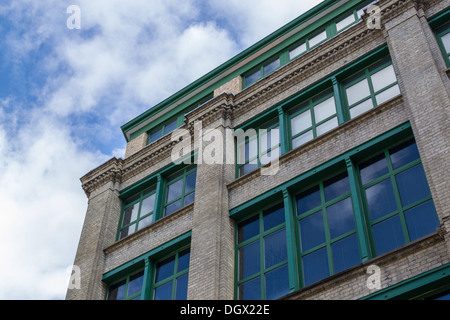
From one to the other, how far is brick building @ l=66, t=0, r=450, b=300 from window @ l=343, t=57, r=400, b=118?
0.05 meters

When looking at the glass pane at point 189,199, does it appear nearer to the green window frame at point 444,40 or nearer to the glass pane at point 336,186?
the glass pane at point 336,186

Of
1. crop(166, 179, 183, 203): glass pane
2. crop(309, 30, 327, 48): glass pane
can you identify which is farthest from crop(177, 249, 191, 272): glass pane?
crop(309, 30, 327, 48): glass pane

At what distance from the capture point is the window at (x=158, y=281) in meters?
19.1

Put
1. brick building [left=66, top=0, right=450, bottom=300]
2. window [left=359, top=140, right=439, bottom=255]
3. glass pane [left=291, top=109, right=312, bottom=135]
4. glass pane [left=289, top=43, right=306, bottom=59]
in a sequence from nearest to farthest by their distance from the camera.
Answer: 1. window [left=359, top=140, right=439, bottom=255]
2. brick building [left=66, top=0, right=450, bottom=300]
3. glass pane [left=291, top=109, right=312, bottom=135]
4. glass pane [left=289, top=43, right=306, bottom=59]

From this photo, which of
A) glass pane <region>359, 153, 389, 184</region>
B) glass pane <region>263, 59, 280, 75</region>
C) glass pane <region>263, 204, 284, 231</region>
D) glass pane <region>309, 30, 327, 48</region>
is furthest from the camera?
glass pane <region>263, 59, 280, 75</region>

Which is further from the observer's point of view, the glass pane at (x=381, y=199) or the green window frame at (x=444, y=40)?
the green window frame at (x=444, y=40)

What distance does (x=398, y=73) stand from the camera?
17.9 metres

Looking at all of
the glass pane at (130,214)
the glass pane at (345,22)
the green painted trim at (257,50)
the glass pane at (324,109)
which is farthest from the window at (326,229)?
the green painted trim at (257,50)

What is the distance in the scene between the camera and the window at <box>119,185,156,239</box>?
2277 cm

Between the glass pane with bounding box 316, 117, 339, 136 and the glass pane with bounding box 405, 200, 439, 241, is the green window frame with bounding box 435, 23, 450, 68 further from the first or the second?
the glass pane with bounding box 405, 200, 439, 241

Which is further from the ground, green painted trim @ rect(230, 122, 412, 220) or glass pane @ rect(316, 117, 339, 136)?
glass pane @ rect(316, 117, 339, 136)

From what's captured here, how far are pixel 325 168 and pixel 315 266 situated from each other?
3.05m

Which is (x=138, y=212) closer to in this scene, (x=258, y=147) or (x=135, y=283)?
(x=135, y=283)
